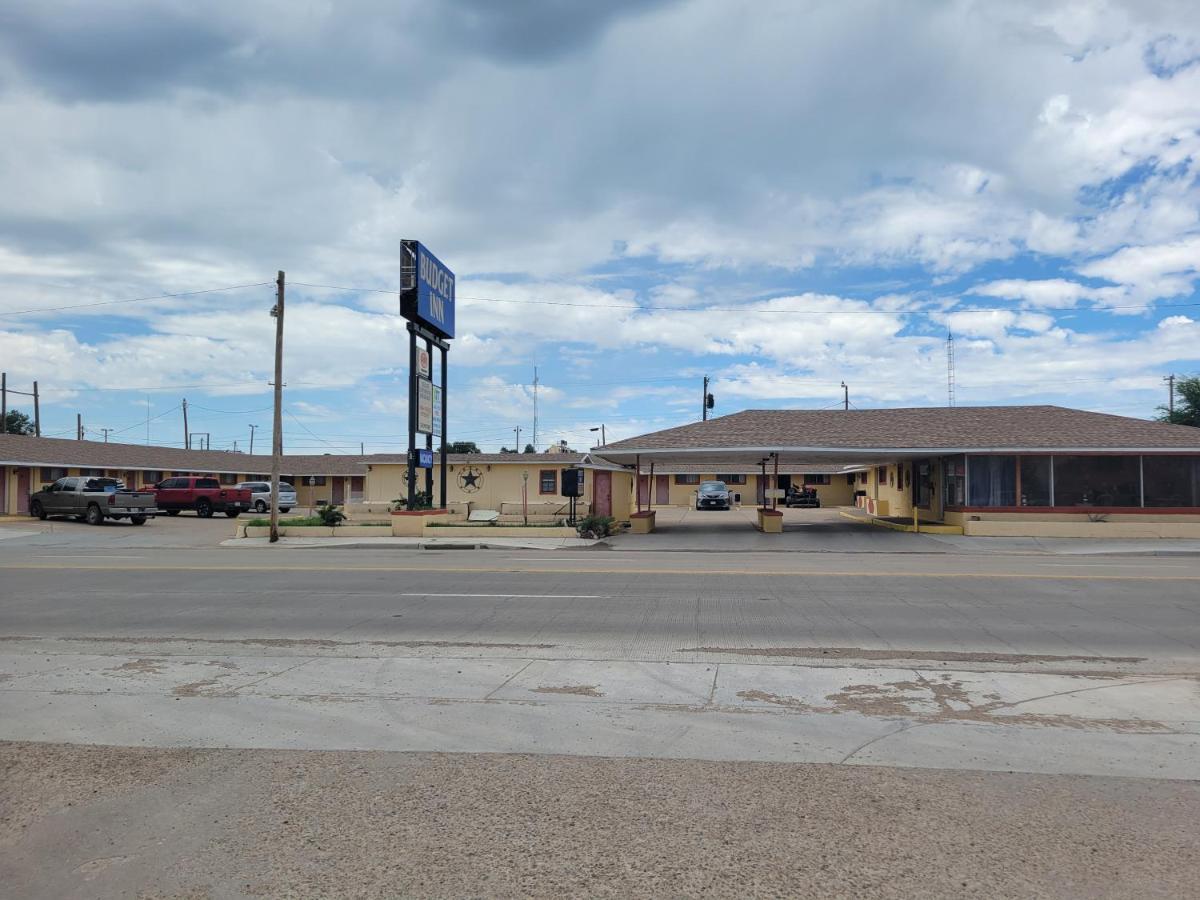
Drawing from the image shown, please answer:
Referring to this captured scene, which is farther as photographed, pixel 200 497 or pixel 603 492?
pixel 200 497

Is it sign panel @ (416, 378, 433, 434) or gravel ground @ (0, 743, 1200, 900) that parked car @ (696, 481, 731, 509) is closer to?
sign panel @ (416, 378, 433, 434)

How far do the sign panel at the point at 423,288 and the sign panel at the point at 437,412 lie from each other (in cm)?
209

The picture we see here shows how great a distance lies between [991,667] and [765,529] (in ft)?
75.3

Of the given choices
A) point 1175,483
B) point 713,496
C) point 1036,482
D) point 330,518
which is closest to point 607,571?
point 330,518

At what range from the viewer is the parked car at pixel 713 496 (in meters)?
53.9

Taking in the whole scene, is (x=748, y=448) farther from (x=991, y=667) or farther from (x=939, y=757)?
(x=939, y=757)

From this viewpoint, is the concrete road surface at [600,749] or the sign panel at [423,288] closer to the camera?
the concrete road surface at [600,749]

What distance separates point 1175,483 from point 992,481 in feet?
18.8

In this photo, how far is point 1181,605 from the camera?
546 inches

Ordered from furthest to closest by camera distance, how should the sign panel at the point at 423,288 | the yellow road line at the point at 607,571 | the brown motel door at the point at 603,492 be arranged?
the brown motel door at the point at 603,492
the sign panel at the point at 423,288
the yellow road line at the point at 607,571

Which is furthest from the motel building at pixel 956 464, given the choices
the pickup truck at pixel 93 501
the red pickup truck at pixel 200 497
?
the red pickup truck at pixel 200 497

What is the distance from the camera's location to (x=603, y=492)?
38594 mm

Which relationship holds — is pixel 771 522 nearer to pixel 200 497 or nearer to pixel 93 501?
pixel 93 501

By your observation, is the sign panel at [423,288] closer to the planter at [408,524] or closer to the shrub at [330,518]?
the planter at [408,524]
